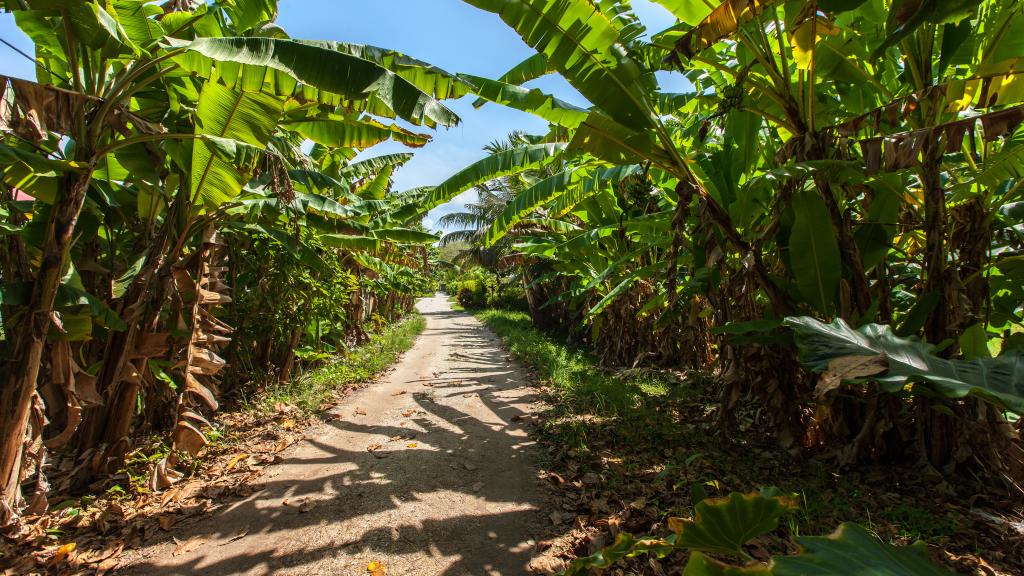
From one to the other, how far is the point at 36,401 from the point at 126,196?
77.8 inches

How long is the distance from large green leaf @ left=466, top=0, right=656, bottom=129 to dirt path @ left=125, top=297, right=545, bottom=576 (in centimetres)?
317

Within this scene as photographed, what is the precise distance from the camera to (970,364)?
4.72 feet

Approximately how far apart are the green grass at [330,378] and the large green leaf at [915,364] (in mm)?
5837

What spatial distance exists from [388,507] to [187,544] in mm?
1348

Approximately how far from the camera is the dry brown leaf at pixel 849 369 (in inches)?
50.7


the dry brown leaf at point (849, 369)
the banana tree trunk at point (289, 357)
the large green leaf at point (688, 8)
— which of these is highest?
the large green leaf at point (688, 8)

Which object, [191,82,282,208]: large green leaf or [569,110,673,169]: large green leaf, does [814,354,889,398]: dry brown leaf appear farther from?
[191,82,282,208]: large green leaf

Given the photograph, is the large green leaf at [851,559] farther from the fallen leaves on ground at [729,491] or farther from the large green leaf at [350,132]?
the large green leaf at [350,132]

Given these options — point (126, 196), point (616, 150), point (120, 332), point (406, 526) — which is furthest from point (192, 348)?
point (616, 150)

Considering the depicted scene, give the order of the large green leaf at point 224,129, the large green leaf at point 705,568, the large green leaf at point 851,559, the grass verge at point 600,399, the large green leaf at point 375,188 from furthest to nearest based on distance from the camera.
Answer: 1. the large green leaf at point 375,188
2. the grass verge at point 600,399
3. the large green leaf at point 224,129
4. the large green leaf at point 705,568
5. the large green leaf at point 851,559

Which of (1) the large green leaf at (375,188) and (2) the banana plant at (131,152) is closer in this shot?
(2) the banana plant at (131,152)

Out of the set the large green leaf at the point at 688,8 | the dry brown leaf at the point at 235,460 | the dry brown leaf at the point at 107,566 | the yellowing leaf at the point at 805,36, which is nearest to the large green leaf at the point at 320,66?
the large green leaf at the point at 688,8

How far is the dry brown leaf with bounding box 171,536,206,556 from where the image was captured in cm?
302

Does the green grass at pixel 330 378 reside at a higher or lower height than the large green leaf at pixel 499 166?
lower
